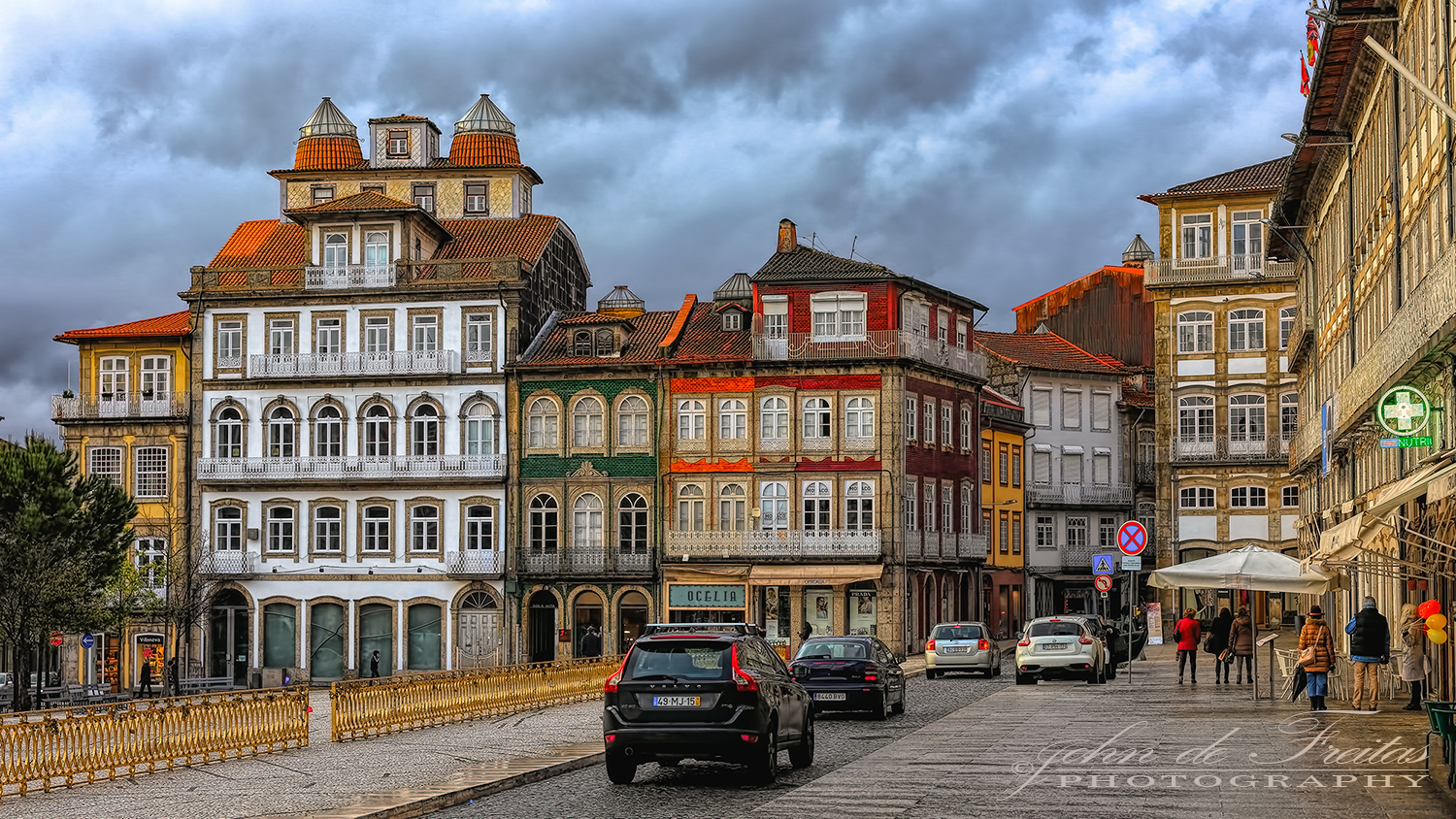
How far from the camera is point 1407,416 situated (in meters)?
23.1

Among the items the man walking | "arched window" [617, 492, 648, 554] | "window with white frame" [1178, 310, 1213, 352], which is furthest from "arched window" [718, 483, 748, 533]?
the man walking

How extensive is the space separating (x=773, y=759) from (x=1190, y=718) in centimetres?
993

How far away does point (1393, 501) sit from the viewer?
20.4 meters

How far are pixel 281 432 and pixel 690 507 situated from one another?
14.2 m

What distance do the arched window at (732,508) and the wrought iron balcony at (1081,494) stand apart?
18.4 m

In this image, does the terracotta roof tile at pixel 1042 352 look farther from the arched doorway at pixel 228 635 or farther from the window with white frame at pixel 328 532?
the arched doorway at pixel 228 635

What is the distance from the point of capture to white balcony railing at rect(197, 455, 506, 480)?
61.5 m

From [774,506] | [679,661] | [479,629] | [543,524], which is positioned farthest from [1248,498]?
[679,661]

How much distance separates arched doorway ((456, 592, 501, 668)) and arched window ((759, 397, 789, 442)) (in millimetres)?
10521

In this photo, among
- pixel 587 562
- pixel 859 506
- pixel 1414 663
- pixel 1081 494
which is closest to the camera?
pixel 1414 663

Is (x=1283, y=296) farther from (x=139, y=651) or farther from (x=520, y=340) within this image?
(x=139, y=651)

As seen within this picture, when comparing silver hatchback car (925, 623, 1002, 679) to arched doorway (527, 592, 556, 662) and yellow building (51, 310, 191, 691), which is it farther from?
yellow building (51, 310, 191, 691)

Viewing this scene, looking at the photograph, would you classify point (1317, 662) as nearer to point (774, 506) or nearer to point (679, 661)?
point (679, 661)

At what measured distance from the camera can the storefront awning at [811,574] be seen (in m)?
58.4
